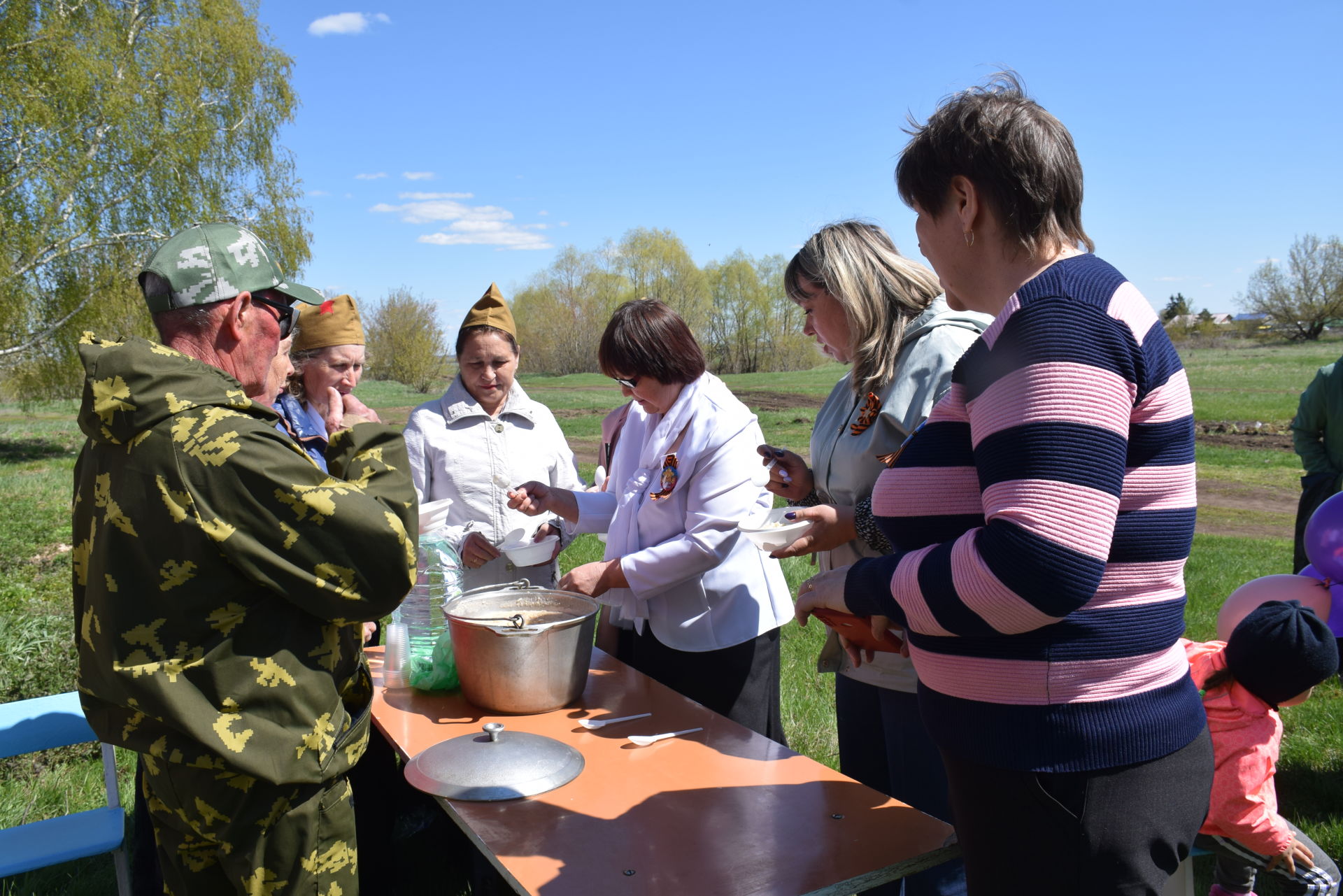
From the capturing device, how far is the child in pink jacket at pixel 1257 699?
202cm

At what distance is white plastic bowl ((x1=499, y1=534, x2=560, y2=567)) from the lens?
3.11 m

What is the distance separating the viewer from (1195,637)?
19.0 ft

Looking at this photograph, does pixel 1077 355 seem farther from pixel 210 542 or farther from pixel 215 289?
pixel 215 289

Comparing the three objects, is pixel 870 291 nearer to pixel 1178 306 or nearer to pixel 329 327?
pixel 329 327

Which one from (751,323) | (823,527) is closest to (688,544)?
(823,527)

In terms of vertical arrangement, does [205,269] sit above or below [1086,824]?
above

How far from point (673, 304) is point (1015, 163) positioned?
175ft

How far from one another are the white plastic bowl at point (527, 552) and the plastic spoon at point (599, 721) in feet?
2.84

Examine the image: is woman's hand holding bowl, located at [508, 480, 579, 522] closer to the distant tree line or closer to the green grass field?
the green grass field

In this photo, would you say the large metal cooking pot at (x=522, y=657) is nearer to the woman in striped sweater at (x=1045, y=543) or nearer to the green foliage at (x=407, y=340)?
the woman in striped sweater at (x=1045, y=543)

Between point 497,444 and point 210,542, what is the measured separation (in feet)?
7.06

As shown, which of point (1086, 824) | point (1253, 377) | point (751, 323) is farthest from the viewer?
point (751, 323)

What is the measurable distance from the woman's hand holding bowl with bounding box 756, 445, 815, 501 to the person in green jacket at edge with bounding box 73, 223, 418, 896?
1179 millimetres

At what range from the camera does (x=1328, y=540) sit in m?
2.58
